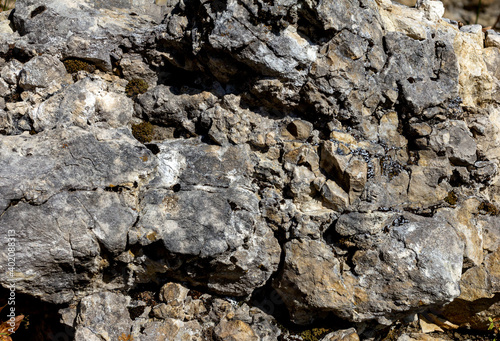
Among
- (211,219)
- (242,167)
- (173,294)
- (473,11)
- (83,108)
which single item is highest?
(473,11)

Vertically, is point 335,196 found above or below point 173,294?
above

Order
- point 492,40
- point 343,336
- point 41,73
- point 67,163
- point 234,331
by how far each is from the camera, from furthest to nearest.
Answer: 1. point 492,40
2. point 41,73
3. point 343,336
4. point 234,331
5. point 67,163

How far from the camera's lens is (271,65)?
20.3ft

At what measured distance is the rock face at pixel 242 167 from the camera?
587cm

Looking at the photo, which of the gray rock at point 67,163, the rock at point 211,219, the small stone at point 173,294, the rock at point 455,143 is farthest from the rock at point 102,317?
the rock at point 455,143

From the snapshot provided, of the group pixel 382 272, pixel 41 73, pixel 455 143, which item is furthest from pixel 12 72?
pixel 455 143

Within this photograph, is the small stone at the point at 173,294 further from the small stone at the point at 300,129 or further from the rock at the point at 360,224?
the small stone at the point at 300,129

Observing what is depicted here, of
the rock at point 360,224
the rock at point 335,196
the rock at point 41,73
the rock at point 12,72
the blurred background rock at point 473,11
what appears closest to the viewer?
the rock at point 360,224

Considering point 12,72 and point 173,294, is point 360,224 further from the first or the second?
point 12,72

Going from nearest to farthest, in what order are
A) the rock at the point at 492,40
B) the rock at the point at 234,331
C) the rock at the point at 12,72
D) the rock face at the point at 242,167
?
the rock face at the point at 242,167, the rock at the point at 234,331, the rock at the point at 12,72, the rock at the point at 492,40

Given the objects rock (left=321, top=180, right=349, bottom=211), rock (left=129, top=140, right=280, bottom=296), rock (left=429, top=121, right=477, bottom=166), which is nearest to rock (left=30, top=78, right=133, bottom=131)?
rock (left=129, top=140, right=280, bottom=296)

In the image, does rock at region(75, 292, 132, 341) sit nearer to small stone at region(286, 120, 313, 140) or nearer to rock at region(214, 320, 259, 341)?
rock at region(214, 320, 259, 341)

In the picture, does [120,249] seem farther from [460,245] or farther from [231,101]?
[460,245]

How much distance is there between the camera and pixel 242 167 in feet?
21.3
